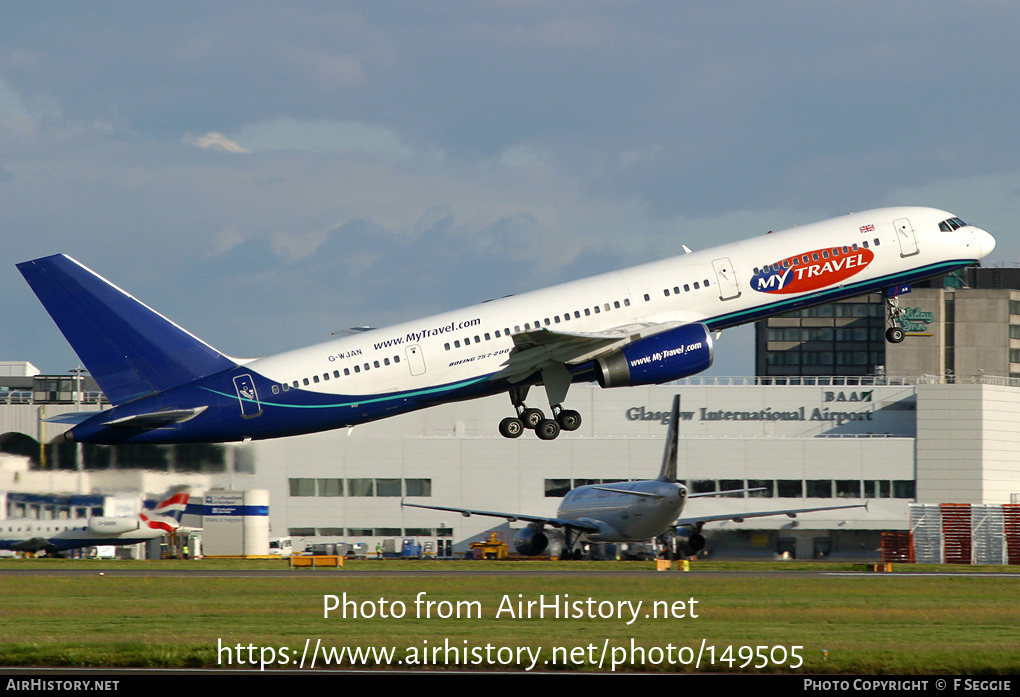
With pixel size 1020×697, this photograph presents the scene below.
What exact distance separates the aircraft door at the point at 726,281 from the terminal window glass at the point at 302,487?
5323 cm

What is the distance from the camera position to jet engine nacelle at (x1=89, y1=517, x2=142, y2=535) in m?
86.9

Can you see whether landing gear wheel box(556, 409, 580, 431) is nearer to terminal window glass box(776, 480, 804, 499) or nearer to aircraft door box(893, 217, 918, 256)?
aircraft door box(893, 217, 918, 256)

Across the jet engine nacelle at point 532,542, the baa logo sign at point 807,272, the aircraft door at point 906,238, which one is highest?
the aircraft door at point 906,238

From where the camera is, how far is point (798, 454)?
11950cm

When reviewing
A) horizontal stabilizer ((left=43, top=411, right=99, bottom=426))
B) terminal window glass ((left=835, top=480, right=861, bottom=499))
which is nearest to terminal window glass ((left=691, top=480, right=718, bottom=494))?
terminal window glass ((left=835, top=480, right=861, bottom=499))

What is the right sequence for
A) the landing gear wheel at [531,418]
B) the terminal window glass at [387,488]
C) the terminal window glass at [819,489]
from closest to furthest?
the landing gear wheel at [531,418] → the terminal window glass at [387,488] → the terminal window glass at [819,489]

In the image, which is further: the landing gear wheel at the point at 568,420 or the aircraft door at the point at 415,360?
the landing gear wheel at the point at 568,420

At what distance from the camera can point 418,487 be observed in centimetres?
11169

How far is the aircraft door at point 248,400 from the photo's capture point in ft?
154

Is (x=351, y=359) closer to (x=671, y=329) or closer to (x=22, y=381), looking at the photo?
(x=671, y=329)

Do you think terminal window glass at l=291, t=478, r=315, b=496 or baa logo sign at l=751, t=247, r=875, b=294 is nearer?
baa logo sign at l=751, t=247, r=875, b=294

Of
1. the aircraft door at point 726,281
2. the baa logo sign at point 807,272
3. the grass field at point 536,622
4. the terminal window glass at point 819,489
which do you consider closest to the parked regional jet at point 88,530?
the grass field at point 536,622

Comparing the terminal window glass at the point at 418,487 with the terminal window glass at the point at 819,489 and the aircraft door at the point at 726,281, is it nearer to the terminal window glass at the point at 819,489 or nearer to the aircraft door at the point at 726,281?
the terminal window glass at the point at 819,489

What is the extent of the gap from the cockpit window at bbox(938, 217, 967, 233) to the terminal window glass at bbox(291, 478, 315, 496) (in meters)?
55.5
